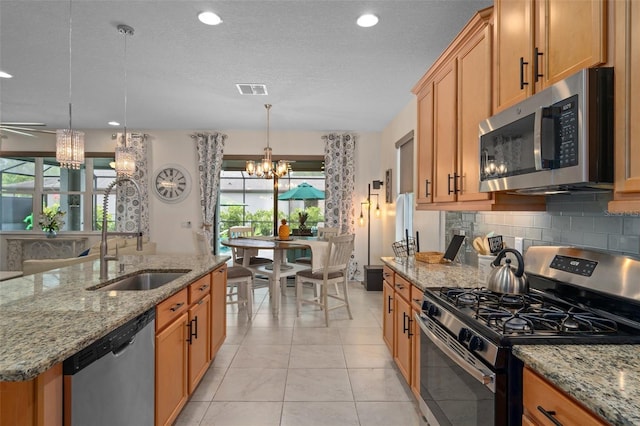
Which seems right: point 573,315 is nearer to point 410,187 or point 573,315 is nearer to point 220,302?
point 220,302

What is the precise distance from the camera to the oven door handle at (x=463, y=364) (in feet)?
3.87

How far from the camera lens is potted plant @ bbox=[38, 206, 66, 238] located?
19.6ft

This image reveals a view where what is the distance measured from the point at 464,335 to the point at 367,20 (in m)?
2.24

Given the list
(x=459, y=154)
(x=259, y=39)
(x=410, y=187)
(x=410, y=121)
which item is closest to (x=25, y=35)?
(x=259, y=39)

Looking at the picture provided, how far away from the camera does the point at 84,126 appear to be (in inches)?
231

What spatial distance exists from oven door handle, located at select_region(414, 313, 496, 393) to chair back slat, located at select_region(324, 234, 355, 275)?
207 centimetres

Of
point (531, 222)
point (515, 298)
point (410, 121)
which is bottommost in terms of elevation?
point (515, 298)

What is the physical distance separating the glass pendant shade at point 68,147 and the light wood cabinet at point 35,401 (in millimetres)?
2057

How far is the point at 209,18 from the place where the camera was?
254 centimetres

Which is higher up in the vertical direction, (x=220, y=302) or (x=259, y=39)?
(x=259, y=39)

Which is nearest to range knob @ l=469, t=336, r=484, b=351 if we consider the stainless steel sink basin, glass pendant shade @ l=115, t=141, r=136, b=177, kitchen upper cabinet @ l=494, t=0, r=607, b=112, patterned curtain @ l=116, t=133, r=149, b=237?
kitchen upper cabinet @ l=494, t=0, r=607, b=112

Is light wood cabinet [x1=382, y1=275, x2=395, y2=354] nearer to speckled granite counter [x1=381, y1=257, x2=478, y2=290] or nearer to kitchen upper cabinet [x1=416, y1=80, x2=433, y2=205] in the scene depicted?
speckled granite counter [x1=381, y1=257, x2=478, y2=290]

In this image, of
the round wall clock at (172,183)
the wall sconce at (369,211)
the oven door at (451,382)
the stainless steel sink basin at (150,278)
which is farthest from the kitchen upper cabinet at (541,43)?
the round wall clock at (172,183)

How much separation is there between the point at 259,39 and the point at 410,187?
2.71m
